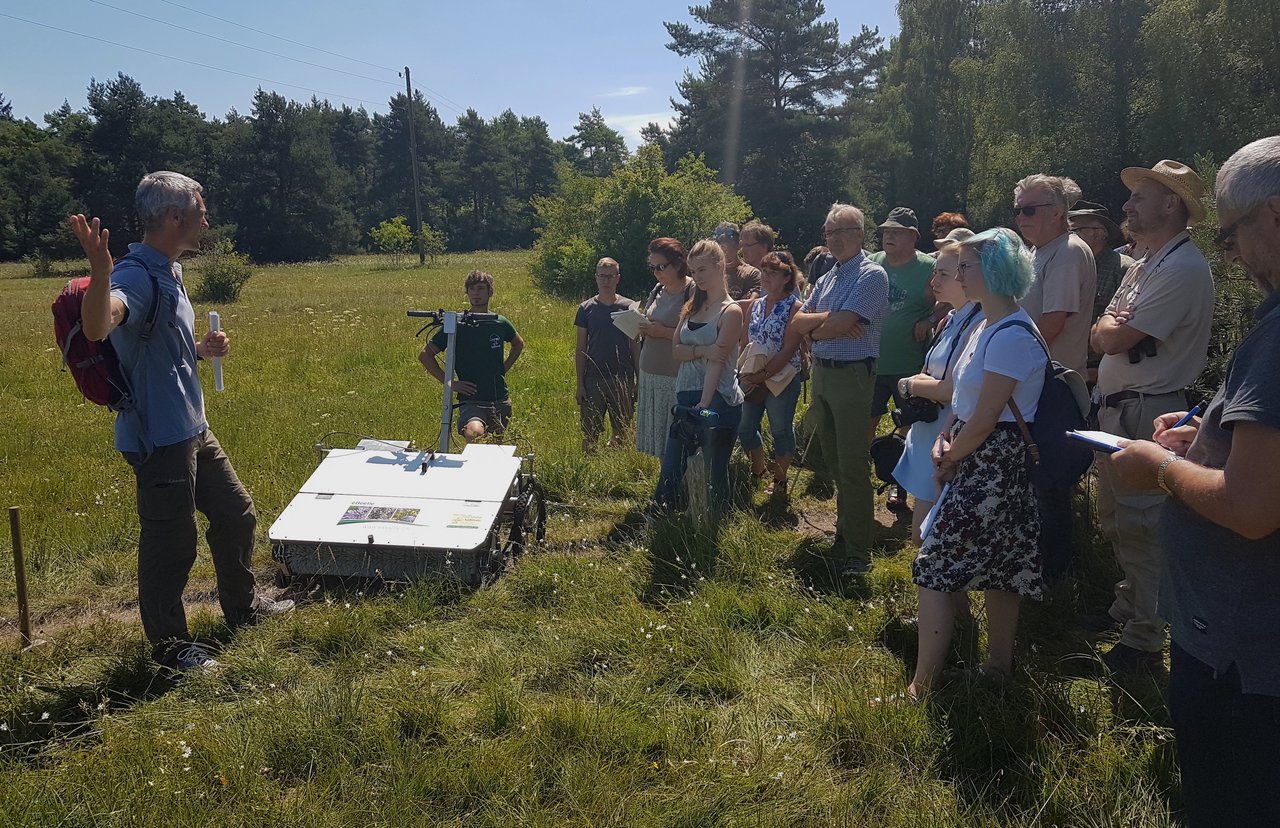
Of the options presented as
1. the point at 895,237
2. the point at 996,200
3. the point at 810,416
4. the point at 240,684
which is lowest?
the point at 240,684

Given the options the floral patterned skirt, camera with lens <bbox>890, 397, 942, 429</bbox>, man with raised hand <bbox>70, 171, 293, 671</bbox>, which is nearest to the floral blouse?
camera with lens <bbox>890, 397, 942, 429</bbox>

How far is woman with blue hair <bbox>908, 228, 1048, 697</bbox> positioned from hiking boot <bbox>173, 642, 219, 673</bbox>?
292 centimetres

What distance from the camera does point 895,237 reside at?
5.90m

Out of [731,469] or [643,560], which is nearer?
[643,560]

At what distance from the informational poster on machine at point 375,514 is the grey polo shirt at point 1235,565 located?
3.60 meters

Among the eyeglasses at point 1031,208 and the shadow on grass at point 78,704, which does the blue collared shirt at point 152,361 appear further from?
the eyeglasses at point 1031,208

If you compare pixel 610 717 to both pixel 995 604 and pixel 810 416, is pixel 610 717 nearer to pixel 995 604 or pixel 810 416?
pixel 995 604

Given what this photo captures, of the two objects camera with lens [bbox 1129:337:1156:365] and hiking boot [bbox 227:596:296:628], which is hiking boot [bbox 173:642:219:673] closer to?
hiking boot [bbox 227:596:296:628]

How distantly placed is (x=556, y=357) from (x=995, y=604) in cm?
981

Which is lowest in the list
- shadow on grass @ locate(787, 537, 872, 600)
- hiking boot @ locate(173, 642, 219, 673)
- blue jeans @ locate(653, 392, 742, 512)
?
hiking boot @ locate(173, 642, 219, 673)

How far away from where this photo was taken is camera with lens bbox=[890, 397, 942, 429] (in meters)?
3.68

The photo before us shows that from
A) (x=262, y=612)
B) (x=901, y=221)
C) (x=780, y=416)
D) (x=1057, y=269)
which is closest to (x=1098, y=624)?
(x=1057, y=269)

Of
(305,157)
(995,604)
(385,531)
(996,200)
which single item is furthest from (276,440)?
(305,157)

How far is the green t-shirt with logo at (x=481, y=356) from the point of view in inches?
247
